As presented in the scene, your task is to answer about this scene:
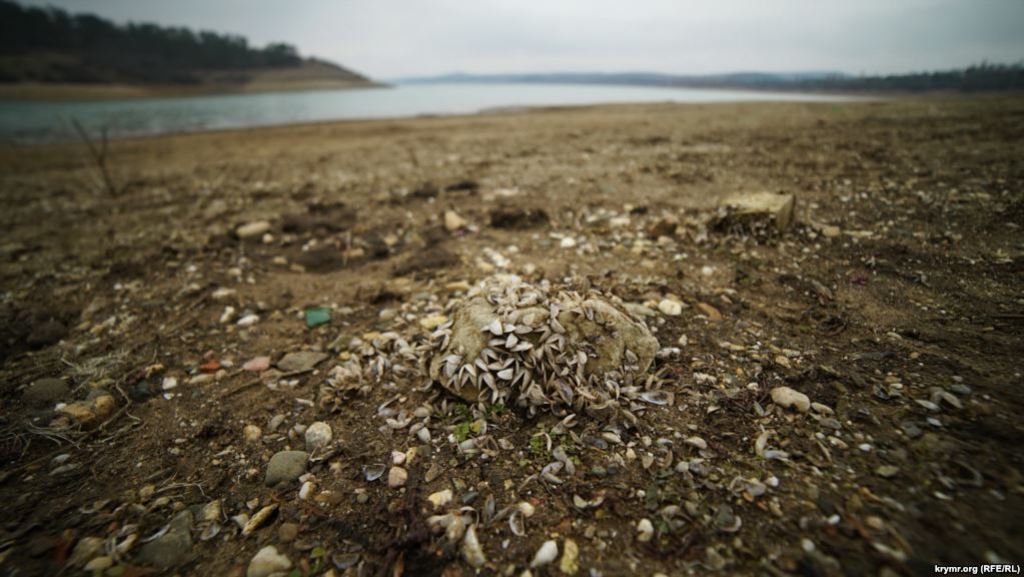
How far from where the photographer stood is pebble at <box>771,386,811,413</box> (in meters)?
2.58

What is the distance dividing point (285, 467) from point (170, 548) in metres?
0.62

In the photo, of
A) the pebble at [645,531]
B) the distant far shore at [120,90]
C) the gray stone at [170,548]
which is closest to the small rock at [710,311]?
the pebble at [645,531]

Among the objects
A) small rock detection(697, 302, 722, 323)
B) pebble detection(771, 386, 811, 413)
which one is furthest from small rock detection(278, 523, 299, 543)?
small rock detection(697, 302, 722, 323)

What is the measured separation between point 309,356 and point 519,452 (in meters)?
2.29

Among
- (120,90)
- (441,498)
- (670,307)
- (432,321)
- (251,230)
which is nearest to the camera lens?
(441,498)

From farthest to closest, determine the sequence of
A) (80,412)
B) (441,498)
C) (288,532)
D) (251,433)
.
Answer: (80,412) < (251,433) < (441,498) < (288,532)

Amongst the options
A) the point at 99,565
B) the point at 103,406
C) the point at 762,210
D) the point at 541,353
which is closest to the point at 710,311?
the point at 541,353

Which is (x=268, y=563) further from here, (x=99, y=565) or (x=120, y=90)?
(x=120, y=90)

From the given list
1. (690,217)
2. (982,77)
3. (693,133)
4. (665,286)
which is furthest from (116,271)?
(982,77)

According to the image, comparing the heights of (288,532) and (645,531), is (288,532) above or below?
below

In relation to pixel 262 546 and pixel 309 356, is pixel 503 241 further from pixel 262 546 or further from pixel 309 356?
pixel 262 546

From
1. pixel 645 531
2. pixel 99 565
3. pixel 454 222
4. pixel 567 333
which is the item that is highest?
pixel 454 222

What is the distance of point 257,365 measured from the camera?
3602 mm

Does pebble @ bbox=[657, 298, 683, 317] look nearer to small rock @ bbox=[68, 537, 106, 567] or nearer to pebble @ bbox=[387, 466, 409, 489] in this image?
pebble @ bbox=[387, 466, 409, 489]
